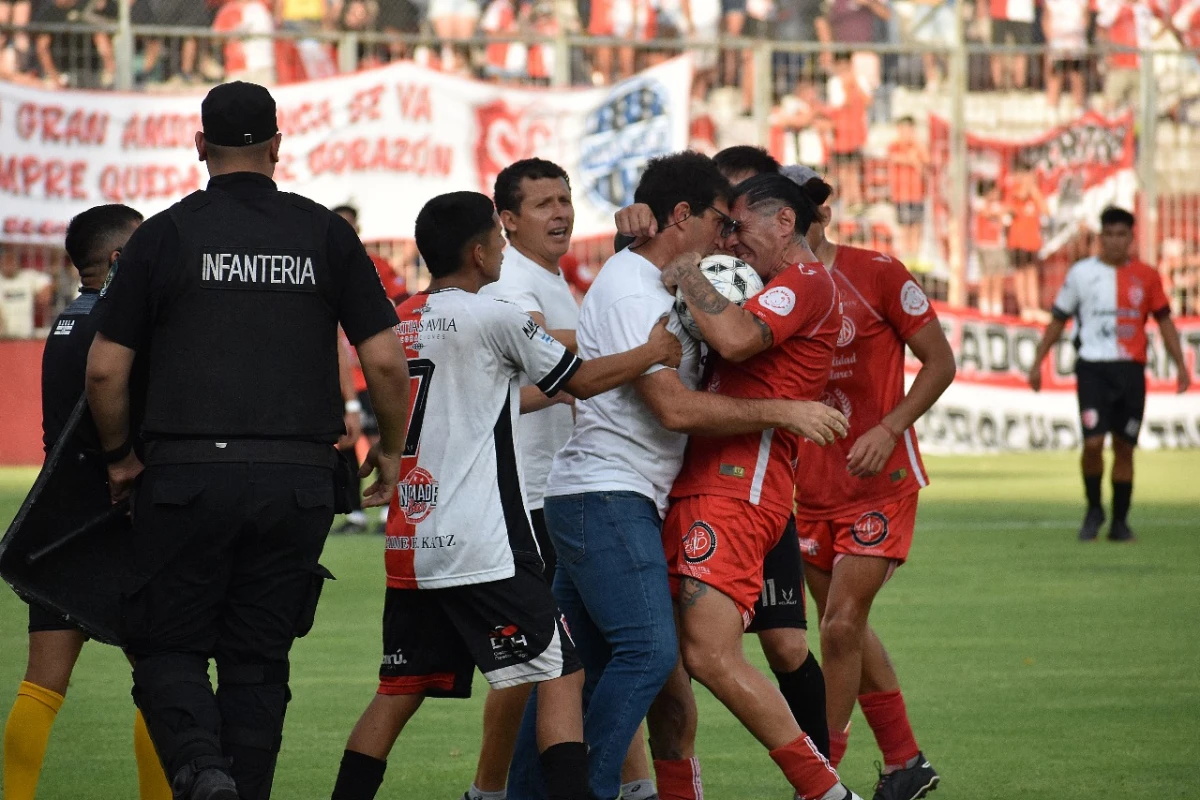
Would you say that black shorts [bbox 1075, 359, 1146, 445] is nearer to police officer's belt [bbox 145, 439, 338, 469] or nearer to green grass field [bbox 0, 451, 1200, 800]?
green grass field [bbox 0, 451, 1200, 800]

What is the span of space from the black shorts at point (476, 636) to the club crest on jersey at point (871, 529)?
59.0 inches

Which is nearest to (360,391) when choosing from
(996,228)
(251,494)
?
(996,228)

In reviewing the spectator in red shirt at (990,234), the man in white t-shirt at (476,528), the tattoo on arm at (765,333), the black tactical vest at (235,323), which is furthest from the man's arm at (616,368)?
the spectator in red shirt at (990,234)

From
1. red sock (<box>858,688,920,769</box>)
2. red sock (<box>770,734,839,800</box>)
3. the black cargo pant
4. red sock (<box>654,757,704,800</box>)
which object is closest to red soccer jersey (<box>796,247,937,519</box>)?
red sock (<box>858,688,920,769</box>)

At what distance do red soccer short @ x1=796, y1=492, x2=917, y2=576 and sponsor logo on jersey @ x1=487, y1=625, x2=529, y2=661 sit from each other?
5.67 feet

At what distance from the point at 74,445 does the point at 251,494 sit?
0.65 meters

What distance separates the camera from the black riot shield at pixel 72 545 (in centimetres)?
519

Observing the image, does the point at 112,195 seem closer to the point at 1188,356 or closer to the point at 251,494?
the point at 1188,356

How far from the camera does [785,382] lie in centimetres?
565

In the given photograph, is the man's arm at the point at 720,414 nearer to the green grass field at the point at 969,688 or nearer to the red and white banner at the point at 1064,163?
the green grass field at the point at 969,688

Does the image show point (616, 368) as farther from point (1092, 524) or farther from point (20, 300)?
point (20, 300)

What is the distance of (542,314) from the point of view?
256 inches

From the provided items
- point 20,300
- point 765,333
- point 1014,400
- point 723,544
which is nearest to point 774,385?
point 765,333

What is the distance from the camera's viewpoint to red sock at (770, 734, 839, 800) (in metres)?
5.39
